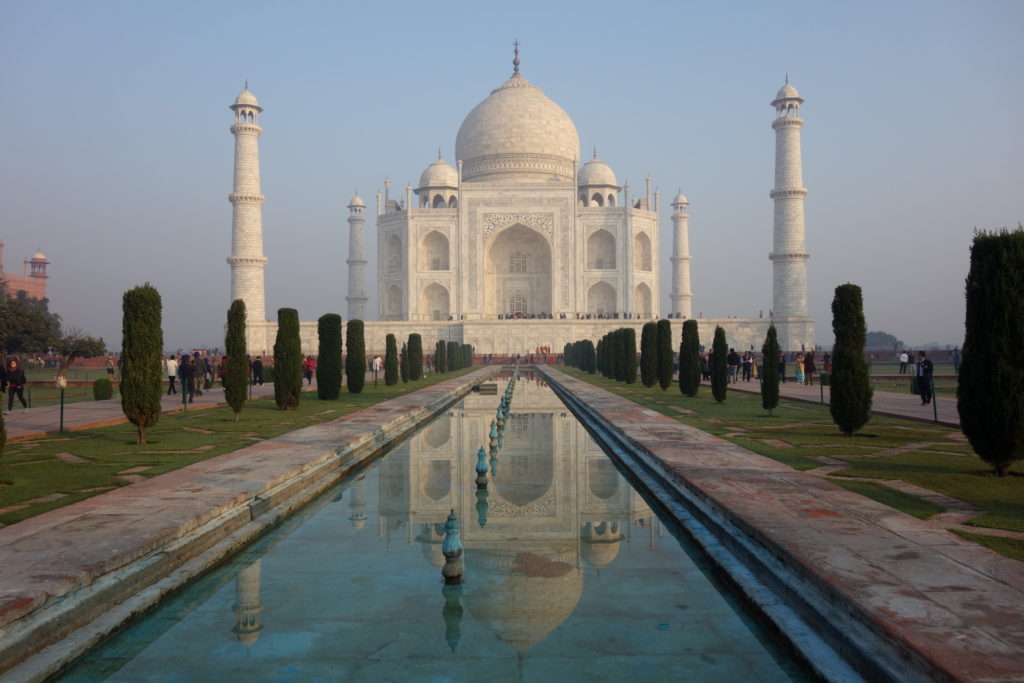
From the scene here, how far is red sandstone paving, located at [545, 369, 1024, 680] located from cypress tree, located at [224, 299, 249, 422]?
657cm

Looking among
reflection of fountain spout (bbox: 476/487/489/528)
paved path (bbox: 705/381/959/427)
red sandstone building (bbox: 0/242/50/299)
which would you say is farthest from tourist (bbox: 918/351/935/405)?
red sandstone building (bbox: 0/242/50/299)

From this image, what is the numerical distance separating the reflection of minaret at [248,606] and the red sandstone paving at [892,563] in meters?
2.05

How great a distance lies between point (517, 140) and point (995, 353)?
128ft

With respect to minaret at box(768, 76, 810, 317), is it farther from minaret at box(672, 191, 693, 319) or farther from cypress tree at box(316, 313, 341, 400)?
cypress tree at box(316, 313, 341, 400)

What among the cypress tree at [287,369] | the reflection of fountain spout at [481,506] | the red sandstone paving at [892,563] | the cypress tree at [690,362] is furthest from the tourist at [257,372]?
the red sandstone paving at [892,563]

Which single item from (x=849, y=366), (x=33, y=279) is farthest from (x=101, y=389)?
(x=33, y=279)

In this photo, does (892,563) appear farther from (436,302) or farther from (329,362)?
(436,302)

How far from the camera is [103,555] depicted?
3.33m

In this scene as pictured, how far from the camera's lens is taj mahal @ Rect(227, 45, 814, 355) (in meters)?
35.3

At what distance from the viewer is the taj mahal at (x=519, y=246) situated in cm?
3528

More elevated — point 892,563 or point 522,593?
point 892,563

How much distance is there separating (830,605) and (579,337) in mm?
34176

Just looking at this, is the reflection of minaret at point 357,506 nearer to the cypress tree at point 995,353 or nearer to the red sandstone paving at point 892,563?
the red sandstone paving at point 892,563

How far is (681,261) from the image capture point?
44.7m
